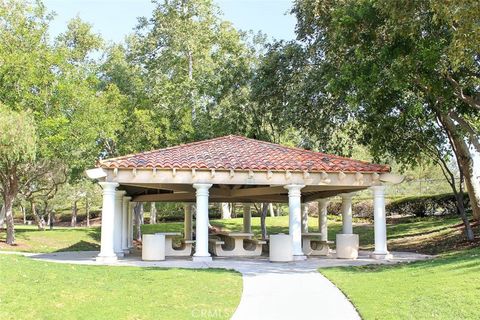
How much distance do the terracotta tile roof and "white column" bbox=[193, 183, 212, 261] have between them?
735 mm

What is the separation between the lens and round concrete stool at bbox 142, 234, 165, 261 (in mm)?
16922

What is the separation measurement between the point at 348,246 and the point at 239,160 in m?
4.63

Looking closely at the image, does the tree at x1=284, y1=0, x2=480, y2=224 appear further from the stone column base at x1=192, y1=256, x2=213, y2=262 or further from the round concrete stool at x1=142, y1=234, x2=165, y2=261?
the round concrete stool at x1=142, y1=234, x2=165, y2=261

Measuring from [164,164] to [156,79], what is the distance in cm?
1932

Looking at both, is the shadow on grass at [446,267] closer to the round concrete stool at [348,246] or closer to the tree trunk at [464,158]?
the round concrete stool at [348,246]

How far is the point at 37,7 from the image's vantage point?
26.8 m

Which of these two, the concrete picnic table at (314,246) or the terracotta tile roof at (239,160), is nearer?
the terracotta tile roof at (239,160)

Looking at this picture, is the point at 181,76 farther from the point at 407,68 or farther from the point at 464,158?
the point at 407,68

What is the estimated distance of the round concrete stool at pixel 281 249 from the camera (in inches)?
650

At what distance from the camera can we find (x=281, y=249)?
16531mm

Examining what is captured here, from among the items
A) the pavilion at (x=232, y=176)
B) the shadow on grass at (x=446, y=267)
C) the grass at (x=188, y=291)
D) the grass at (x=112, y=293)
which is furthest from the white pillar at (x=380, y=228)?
the grass at (x=112, y=293)

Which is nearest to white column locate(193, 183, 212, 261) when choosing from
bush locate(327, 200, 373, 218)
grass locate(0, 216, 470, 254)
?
grass locate(0, 216, 470, 254)

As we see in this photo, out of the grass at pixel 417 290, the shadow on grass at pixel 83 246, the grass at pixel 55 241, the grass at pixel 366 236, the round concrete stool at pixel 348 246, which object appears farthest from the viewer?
the shadow on grass at pixel 83 246

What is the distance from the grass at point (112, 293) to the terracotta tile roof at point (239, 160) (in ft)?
14.2
